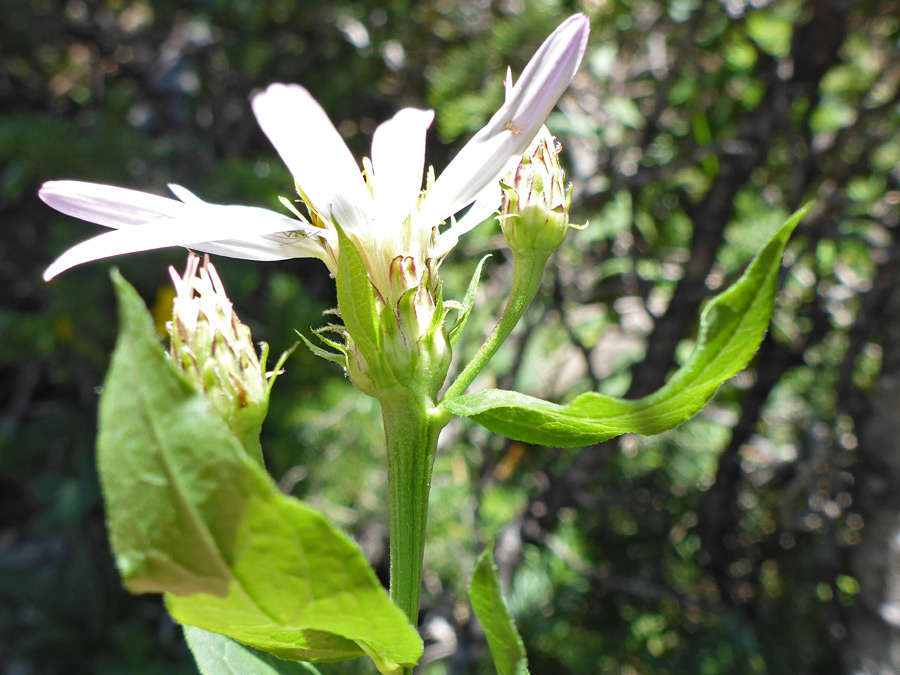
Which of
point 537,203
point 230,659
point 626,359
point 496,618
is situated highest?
point 537,203

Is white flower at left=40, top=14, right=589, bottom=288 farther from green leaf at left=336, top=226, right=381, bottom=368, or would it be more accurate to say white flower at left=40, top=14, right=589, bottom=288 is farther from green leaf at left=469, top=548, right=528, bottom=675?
green leaf at left=469, top=548, right=528, bottom=675

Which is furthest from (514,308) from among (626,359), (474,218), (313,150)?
(626,359)

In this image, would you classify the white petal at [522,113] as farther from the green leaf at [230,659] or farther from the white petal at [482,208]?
the green leaf at [230,659]

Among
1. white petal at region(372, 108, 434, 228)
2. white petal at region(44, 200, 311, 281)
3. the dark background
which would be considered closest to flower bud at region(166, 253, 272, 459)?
white petal at region(44, 200, 311, 281)

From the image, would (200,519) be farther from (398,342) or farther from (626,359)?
(626,359)

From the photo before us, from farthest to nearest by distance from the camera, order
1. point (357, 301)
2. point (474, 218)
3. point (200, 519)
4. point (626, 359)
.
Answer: point (626, 359) → point (474, 218) → point (357, 301) → point (200, 519)

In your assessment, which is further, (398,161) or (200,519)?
(398,161)

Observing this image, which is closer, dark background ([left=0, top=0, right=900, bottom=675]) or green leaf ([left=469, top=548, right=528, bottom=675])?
green leaf ([left=469, top=548, right=528, bottom=675])
